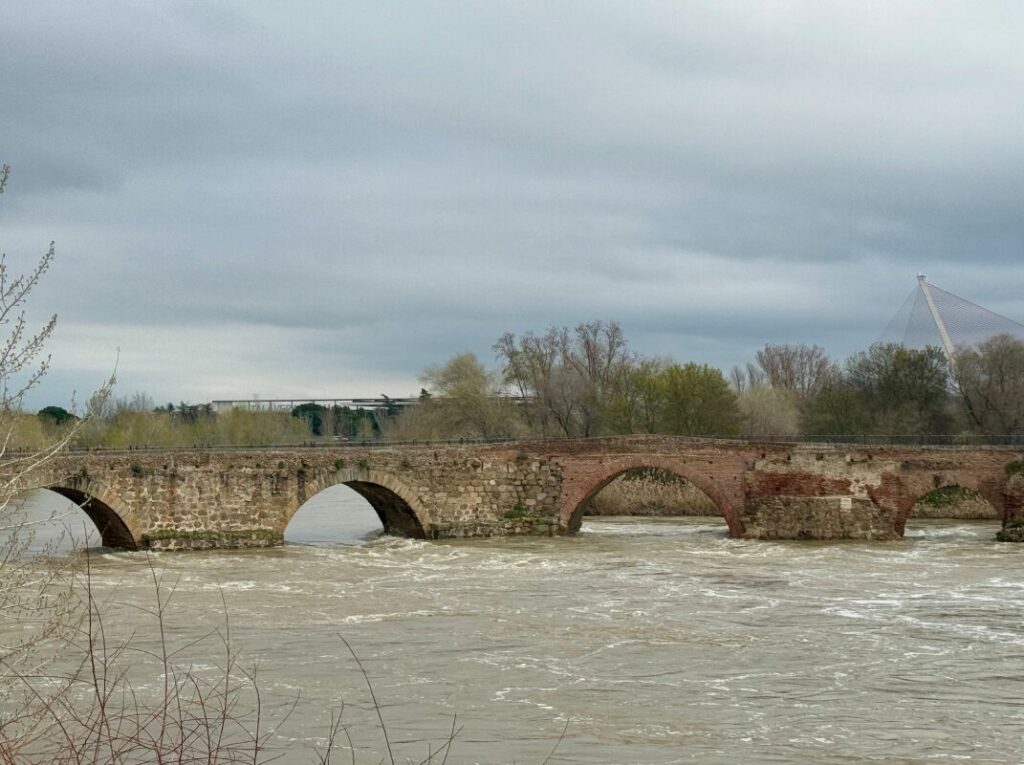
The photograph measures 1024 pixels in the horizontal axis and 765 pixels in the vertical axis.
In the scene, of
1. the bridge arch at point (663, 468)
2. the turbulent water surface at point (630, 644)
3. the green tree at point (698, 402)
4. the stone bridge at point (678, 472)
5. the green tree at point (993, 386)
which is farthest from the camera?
the green tree at point (698, 402)

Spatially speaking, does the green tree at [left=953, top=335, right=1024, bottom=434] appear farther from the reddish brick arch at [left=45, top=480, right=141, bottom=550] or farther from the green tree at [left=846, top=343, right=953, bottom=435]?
the reddish brick arch at [left=45, top=480, right=141, bottom=550]

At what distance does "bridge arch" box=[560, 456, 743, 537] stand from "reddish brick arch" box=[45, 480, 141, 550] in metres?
10.8

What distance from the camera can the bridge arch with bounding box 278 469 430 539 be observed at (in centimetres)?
2805

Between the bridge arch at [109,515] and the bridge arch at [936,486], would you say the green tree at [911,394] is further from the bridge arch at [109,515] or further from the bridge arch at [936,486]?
the bridge arch at [109,515]

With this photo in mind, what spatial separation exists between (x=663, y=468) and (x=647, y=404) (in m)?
20.0

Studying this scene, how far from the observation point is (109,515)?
26.4 metres

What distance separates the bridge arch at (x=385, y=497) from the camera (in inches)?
1104

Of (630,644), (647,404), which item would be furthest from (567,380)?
(630,644)

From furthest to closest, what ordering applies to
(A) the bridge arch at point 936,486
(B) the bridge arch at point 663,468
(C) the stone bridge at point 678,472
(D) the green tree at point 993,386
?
(D) the green tree at point 993,386 < (B) the bridge arch at point 663,468 < (A) the bridge arch at point 936,486 < (C) the stone bridge at point 678,472

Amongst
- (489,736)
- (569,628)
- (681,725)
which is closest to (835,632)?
A: (569,628)

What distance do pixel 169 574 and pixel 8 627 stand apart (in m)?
6.38

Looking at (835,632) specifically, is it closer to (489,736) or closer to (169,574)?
(489,736)

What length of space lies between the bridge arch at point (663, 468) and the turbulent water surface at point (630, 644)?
7.64 ft

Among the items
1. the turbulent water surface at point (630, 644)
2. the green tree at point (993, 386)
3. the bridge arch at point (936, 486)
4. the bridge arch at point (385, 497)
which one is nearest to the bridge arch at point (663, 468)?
the turbulent water surface at point (630, 644)
